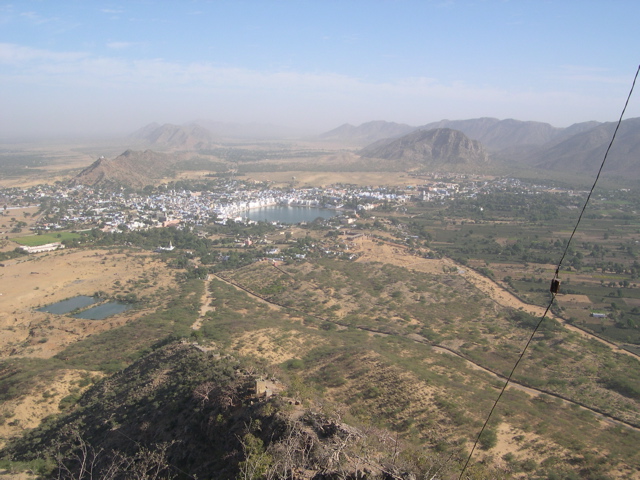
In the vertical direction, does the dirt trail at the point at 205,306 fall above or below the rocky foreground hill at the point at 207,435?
below

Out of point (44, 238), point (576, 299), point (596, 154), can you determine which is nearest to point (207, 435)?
point (576, 299)

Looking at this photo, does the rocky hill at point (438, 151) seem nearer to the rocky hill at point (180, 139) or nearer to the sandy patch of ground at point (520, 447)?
the rocky hill at point (180, 139)

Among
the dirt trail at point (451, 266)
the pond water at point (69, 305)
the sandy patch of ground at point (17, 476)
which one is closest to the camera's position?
the sandy patch of ground at point (17, 476)

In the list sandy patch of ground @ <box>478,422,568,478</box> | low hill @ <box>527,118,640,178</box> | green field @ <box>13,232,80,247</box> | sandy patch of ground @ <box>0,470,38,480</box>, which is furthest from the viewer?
low hill @ <box>527,118,640,178</box>

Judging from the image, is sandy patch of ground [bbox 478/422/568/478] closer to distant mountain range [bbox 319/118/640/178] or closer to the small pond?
the small pond

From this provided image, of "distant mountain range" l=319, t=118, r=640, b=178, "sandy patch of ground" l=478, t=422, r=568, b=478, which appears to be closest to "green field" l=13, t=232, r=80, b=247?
"sandy patch of ground" l=478, t=422, r=568, b=478

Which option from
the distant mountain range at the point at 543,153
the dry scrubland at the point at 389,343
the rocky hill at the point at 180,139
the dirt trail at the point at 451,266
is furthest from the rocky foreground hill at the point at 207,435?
the rocky hill at the point at 180,139

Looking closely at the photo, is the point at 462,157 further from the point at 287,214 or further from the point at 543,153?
the point at 287,214
